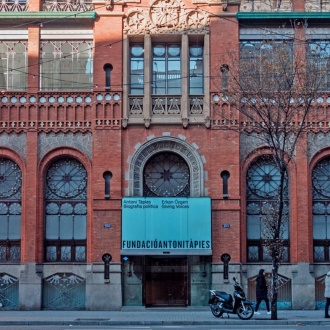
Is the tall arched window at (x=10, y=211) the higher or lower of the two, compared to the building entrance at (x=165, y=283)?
higher

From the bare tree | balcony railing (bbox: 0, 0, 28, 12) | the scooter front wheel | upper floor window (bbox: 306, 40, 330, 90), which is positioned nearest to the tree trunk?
the bare tree

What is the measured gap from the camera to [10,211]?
114 ft

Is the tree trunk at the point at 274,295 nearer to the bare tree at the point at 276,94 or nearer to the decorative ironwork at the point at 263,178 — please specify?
the bare tree at the point at 276,94

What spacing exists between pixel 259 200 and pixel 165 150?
434cm

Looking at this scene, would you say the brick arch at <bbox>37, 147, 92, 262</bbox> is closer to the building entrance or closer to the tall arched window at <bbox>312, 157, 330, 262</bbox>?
the building entrance

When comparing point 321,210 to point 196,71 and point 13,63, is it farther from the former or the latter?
point 13,63

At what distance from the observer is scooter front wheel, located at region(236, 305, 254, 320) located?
29.0 meters

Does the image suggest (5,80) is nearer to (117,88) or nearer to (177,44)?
(117,88)

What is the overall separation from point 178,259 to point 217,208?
8.49 ft

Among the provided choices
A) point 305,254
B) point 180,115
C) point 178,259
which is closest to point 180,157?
point 180,115

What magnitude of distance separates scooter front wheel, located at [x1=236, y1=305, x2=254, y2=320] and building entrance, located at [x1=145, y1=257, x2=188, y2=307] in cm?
528

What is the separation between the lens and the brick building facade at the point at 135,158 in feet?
111

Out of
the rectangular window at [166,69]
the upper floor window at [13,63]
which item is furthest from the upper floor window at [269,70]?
the upper floor window at [13,63]

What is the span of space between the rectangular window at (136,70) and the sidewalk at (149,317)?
885 cm
